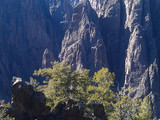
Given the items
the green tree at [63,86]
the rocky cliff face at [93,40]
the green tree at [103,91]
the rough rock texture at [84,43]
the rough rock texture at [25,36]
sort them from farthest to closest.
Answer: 1. the rough rock texture at [25,36]
2. the rough rock texture at [84,43]
3. the rocky cliff face at [93,40]
4. the green tree at [63,86]
5. the green tree at [103,91]

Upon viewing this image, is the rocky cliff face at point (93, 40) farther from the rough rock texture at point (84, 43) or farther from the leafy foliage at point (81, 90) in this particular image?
the leafy foliage at point (81, 90)

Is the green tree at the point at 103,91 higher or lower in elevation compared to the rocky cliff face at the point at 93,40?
lower

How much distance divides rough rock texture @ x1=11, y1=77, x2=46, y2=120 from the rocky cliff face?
40219mm

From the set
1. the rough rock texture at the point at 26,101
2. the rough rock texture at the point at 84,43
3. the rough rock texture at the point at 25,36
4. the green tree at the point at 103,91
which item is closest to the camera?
the rough rock texture at the point at 26,101

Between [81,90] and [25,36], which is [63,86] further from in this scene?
[25,36]

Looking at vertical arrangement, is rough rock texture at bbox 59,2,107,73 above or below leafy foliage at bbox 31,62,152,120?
above

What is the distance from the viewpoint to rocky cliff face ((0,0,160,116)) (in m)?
65.3

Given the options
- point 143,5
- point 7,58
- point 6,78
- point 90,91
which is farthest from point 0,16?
point 90,91

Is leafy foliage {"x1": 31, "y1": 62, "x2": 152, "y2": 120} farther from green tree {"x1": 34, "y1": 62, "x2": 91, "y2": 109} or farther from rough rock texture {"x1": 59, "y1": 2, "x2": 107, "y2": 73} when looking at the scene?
rough rock texture {"x1": 59, "y1": 2, "x2": 107, "y2": 73}

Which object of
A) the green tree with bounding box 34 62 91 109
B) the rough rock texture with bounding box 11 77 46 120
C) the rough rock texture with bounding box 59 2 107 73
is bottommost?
the rough rock texture with bounding box 11 77 46 120

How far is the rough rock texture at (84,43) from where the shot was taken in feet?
237

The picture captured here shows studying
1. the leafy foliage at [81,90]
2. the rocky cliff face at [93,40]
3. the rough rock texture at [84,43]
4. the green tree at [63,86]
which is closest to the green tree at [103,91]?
the leafy foliage at [81,90]

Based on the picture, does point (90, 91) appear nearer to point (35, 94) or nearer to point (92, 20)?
point (35, 94)

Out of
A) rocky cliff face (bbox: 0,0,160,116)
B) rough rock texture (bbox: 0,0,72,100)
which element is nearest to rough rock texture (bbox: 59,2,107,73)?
rocky cliff face (bbox: 0,0,160,116)
